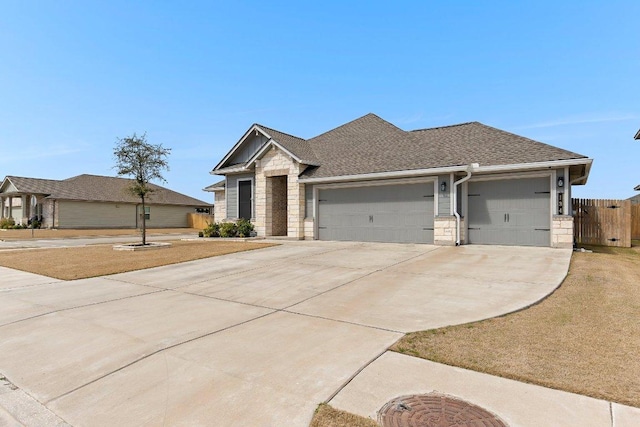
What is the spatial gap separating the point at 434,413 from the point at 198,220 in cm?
4081

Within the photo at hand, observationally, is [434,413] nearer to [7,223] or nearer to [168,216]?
[168,216]

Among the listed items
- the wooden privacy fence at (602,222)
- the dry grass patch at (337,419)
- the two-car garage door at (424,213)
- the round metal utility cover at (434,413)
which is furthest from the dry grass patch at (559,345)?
the wooden privacy fence at (602,222)

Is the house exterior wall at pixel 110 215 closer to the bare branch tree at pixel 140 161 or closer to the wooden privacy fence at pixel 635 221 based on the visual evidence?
the bare branch tree at pixel 140 161

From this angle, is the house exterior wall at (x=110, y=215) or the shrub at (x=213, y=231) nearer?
the shrub at (x=213, y=231)

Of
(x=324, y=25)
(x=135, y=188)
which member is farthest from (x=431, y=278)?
(x=135, y=188)

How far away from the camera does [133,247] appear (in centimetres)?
1409

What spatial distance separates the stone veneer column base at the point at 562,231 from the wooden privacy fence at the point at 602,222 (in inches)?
101

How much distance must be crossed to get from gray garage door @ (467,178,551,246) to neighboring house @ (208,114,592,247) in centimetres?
3

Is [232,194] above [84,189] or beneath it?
beneath

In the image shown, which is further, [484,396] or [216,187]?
[216,187]

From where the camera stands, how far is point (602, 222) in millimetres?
13570

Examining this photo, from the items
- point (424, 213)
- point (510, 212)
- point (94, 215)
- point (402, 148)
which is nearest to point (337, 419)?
point (424, 213)

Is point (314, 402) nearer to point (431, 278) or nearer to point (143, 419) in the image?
point (143, 419)

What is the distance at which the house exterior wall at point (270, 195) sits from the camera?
1653 centimetres
